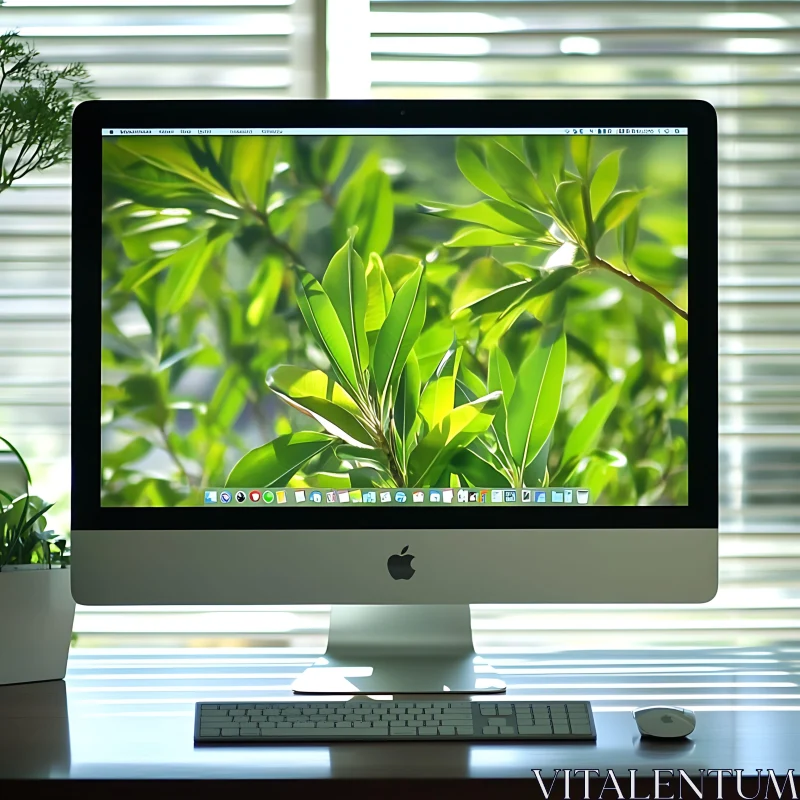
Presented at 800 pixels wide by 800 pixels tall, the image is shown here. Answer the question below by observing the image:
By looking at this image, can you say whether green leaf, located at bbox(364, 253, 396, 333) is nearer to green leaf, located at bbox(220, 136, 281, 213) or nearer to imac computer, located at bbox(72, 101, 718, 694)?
imac computer, located at bbox(72, 101, 718, 694)

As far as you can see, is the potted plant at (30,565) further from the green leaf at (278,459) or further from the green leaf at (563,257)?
the green leaf at (563,257)

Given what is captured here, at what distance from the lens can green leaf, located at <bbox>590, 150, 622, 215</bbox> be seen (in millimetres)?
992

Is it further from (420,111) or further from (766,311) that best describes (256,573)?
(766,311)

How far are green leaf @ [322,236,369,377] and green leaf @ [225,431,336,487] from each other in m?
0.10

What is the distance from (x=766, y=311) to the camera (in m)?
1.43

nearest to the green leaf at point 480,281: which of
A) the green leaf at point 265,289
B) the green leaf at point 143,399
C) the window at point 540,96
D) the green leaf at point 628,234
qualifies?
the green leaf at point 628,234

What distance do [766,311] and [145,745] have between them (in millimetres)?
1164

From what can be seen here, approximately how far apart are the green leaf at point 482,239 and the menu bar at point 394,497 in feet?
0.93

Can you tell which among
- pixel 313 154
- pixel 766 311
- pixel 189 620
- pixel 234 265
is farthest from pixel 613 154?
pixel 189 620

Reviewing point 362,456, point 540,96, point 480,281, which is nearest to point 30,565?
point 362,456

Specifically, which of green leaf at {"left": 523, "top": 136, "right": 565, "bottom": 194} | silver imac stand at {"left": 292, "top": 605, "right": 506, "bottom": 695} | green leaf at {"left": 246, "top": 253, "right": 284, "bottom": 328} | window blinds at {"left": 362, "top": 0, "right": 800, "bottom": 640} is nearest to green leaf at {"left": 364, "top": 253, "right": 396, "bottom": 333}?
green leaf at {"left": 246, "top": 253, "right": 284, "bottom": 328}

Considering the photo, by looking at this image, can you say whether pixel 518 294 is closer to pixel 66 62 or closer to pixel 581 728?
pixel 581 728

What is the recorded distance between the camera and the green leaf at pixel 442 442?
984mm

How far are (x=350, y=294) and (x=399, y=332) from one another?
0.24 ft
